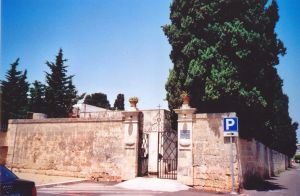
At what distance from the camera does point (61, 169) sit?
575 inches

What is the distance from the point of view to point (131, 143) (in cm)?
1323

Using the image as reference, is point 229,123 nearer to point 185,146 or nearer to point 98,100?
point 185,146

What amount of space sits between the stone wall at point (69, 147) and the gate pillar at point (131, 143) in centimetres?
34

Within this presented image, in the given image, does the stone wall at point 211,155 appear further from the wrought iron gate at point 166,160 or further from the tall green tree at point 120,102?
the tall green tree at point 120,102

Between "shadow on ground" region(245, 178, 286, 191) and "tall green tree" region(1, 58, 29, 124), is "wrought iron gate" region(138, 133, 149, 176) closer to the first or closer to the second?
"shadow on ground" region(245, 178, 286, 191)

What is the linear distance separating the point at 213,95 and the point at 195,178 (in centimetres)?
401

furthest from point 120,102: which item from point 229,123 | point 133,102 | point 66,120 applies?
point 229,123

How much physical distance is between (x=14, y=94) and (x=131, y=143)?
93.1 ft

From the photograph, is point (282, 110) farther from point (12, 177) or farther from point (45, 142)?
point (12, 177)

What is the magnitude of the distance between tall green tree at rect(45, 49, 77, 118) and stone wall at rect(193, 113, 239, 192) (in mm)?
25054

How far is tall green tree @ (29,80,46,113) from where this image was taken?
3367 centimetres

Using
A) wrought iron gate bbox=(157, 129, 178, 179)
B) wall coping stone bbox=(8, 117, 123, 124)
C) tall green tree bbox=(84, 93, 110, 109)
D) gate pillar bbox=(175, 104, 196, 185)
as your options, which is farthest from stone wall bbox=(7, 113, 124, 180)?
tall green tree bbox=(84, 93, 110, 109)

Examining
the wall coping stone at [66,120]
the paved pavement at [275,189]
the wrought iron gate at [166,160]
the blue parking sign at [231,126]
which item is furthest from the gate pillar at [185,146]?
the wall coping stone at [66,120]

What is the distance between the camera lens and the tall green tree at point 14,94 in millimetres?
33906
